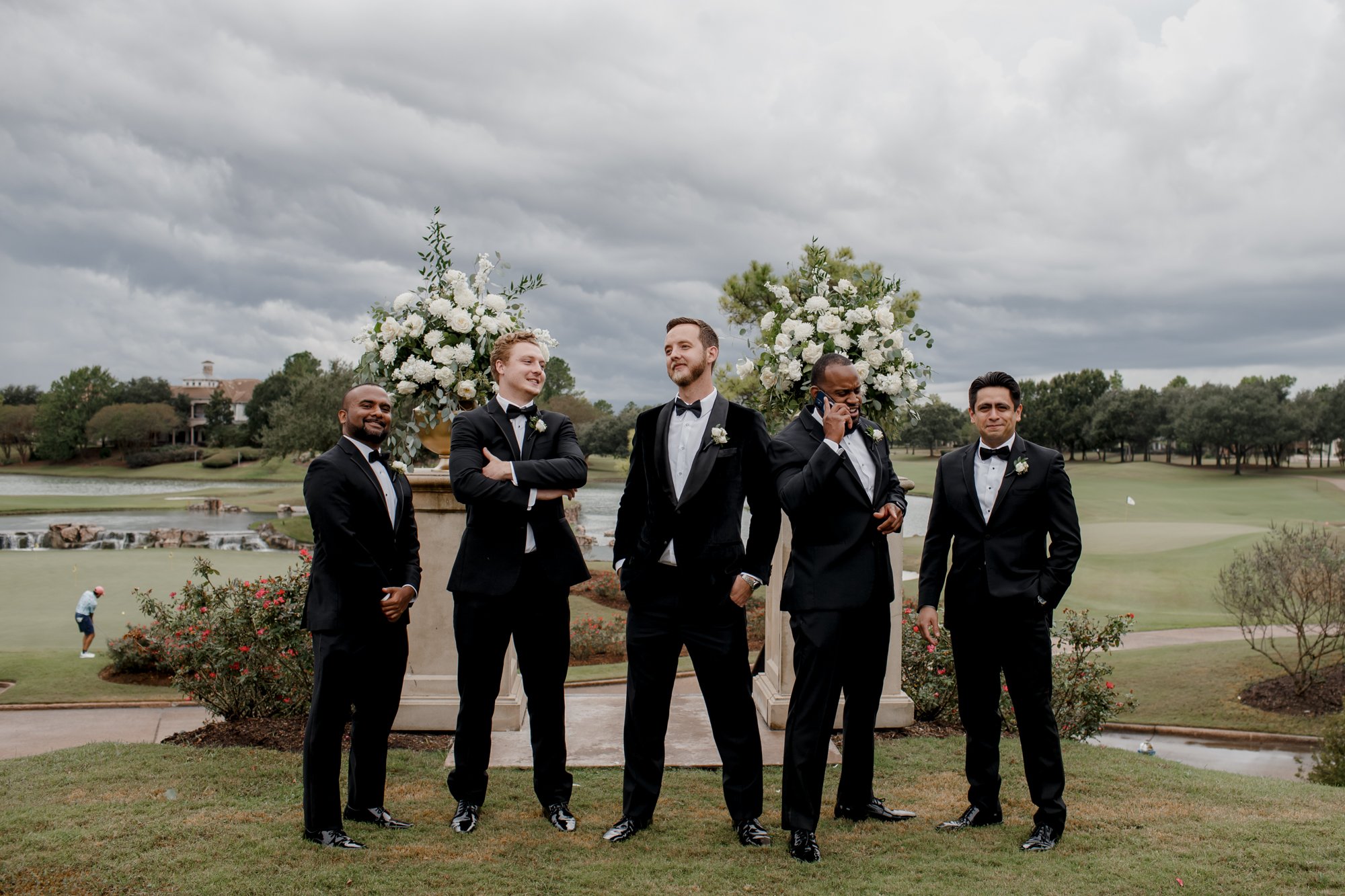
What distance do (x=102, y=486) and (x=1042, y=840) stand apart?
71590mm

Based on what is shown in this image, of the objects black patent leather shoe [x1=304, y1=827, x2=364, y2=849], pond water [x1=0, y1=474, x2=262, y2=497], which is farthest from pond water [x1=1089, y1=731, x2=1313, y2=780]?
pond water [x1=0, y1=474, x2=262, y2=497]

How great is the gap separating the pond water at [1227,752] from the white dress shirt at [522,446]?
10161 mm

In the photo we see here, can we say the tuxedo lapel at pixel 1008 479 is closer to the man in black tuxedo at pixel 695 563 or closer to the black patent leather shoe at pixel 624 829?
the man in black tuxedo at pixel 695 563

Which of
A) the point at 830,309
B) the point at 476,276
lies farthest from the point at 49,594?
the point at 830,309

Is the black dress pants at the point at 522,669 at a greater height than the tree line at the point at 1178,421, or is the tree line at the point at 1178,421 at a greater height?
the tree line at the point at 1178,421

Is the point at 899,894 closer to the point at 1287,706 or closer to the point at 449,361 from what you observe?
the point at 449,361

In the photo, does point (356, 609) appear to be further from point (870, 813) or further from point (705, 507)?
point (870, 813)

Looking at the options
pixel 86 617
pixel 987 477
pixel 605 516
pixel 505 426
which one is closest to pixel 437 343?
pixel 505 426

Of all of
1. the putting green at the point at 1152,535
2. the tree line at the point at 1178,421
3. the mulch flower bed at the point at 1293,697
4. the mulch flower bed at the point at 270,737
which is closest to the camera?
the mulch flower bed at the point at 270,737

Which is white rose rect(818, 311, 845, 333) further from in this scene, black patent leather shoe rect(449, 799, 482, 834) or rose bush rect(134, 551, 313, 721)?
rose bush rect(134, 551, 313, 721)

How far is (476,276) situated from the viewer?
663cm

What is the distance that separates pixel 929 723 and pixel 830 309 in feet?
10.6

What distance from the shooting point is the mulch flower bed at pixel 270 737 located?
19.4ft

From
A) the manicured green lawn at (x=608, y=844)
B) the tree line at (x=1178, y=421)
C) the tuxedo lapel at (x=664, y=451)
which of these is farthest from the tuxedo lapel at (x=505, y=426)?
the tree line at (x=1178, y=421)
